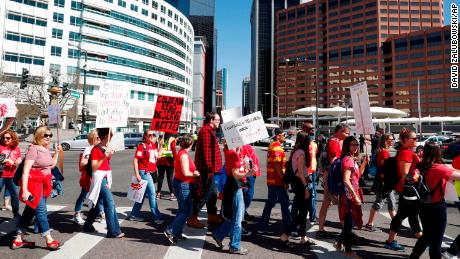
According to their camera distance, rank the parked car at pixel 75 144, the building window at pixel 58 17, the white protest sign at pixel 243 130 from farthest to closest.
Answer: the building window at pixel 58 17, the parked car at pixel 75 144, the white protest sign at pixel 243 130

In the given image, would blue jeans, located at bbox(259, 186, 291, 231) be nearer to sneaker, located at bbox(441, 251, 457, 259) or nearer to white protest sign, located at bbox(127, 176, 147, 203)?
sneaker, located at bbox(441, 251, 457, 259)

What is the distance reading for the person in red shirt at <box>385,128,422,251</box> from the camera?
4453mm

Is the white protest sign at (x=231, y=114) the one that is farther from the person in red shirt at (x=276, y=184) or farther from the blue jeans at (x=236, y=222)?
the blue jeans at (x=236, y=222)

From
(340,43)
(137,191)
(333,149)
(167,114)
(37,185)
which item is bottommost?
(137,191)

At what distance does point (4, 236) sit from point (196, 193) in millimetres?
3141

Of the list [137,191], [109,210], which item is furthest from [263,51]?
[109,210]

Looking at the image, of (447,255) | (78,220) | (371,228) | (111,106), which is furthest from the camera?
(111,106)

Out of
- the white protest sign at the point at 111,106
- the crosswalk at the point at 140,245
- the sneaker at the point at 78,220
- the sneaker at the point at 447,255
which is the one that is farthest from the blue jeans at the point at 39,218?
the sneaker at the point at 447,255

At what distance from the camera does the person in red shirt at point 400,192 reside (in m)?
4.45

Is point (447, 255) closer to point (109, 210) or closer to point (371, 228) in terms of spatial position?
point (371, 228)

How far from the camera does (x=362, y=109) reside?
22.3ft

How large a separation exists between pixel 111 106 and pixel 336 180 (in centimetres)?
456

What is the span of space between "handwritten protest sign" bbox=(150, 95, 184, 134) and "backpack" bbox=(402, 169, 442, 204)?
497 cm

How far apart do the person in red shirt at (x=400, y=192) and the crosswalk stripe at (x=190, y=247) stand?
2886 mm
